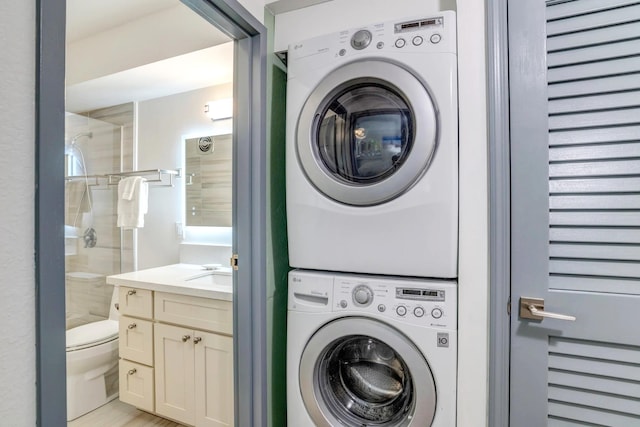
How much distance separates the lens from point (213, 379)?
1641mm

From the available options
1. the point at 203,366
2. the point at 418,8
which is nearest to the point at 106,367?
the point at 203,366

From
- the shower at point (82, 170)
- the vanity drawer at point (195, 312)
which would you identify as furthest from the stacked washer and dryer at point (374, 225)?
the shower at point (82, 170)

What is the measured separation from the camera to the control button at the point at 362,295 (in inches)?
43.6

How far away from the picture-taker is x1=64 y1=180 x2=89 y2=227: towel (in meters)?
2.67

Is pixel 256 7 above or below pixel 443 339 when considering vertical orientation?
above

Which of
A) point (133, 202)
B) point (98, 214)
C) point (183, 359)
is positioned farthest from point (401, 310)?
point (98, 214)

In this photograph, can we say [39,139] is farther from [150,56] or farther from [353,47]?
[150,56]

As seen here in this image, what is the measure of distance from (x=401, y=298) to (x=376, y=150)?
562 mm

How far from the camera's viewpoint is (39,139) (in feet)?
1.94

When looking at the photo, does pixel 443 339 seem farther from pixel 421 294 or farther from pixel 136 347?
pixel 136 347

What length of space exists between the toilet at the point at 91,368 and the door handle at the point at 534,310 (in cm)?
236

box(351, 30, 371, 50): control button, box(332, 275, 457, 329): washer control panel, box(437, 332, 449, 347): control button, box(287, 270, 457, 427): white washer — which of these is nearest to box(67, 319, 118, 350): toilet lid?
box(287, 270, 457, 427): white washer

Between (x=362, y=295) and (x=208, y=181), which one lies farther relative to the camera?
(x=208, y=181)

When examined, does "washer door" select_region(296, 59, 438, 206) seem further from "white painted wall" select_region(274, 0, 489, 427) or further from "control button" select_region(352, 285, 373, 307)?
"control button" select_region(352, 285, 373, 307)
